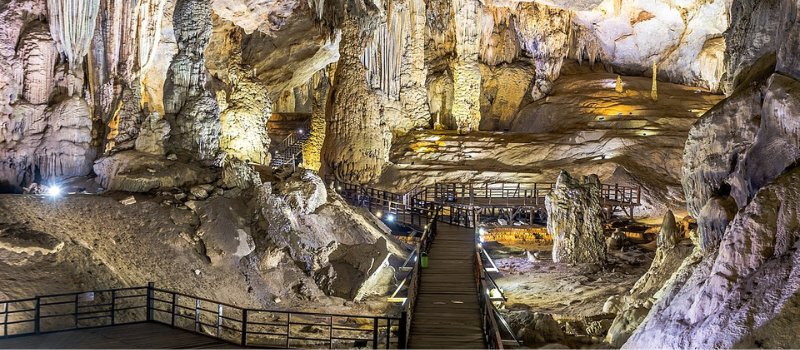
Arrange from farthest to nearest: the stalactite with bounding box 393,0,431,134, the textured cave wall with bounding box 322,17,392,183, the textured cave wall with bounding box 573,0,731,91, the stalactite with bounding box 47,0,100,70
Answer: the textured cave wall with bounding box 573,0,731,91 < the stalactite with bounding box 393,0,431,134 < the textured cave wall with bounding box 322,17,392,183 < the stalactite with bounding box 47,0,100,70

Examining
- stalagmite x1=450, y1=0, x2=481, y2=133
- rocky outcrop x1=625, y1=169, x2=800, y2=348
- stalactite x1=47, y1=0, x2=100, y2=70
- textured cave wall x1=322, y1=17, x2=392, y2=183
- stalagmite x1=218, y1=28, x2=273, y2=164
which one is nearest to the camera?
rocky outcrop x1=625, y1=169, x2=800, y2=348

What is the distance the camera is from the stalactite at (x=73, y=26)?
707 inches

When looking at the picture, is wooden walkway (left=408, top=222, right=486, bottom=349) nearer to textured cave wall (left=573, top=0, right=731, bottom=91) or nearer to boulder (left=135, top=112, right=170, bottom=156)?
boulder (left=135, top=112, right=170, bottom=156)

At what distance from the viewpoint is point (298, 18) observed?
27.1m

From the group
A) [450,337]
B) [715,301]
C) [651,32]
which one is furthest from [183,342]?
[651,32]

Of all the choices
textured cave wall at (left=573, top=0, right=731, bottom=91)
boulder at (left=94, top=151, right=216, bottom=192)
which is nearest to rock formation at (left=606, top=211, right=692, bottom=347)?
boulder at (left=94, top=151, right=216, bottom=192)

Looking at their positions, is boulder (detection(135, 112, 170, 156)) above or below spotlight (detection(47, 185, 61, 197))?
above

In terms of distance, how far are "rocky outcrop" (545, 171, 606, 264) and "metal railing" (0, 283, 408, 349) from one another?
24.0 feet

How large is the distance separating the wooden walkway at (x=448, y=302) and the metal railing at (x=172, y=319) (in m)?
0.58

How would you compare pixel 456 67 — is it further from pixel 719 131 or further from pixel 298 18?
pixel 719 131

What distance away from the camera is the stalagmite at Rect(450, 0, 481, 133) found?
35.9 metres

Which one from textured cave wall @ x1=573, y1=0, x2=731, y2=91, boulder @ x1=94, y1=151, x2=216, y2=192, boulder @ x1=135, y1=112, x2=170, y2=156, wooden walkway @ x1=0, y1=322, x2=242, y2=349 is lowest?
wooden walkway @ x1=0, y1=322, x2=242, y2=349

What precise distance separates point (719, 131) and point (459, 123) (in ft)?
85.6

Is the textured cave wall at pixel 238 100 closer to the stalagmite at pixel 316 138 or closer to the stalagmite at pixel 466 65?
the stalagmite at pixel 316 138
